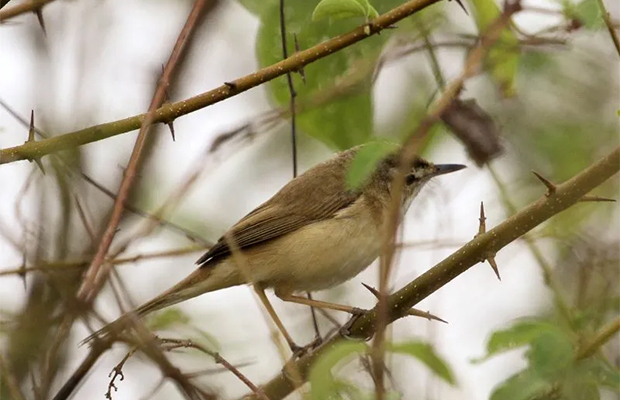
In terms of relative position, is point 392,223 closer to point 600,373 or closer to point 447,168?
point 600,373

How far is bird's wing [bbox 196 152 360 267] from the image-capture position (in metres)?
4.78

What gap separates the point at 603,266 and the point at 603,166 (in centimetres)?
125

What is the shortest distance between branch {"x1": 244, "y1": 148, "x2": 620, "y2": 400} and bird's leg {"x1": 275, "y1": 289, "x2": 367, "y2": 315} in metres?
0.90

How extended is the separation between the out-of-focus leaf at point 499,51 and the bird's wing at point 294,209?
123cm

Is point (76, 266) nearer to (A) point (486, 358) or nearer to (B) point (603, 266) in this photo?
(A) point (486, 358)

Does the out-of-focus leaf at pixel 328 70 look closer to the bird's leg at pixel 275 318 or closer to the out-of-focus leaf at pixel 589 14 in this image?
the out-of-focus leaf at pixel 589 14

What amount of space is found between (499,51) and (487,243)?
0.90m

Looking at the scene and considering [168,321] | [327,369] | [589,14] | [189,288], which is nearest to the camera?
[327,369]

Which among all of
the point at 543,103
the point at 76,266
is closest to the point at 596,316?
the point at 76,266

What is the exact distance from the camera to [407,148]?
218 cm

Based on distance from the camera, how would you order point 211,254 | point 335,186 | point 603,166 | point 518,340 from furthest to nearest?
1. point 335,186
2. point 211,254
3. point 603,166
4. point 518,340

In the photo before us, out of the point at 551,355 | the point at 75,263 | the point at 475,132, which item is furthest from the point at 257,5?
the point at 551,355

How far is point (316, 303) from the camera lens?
4.62 metres

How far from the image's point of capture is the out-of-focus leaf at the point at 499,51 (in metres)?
3.35
